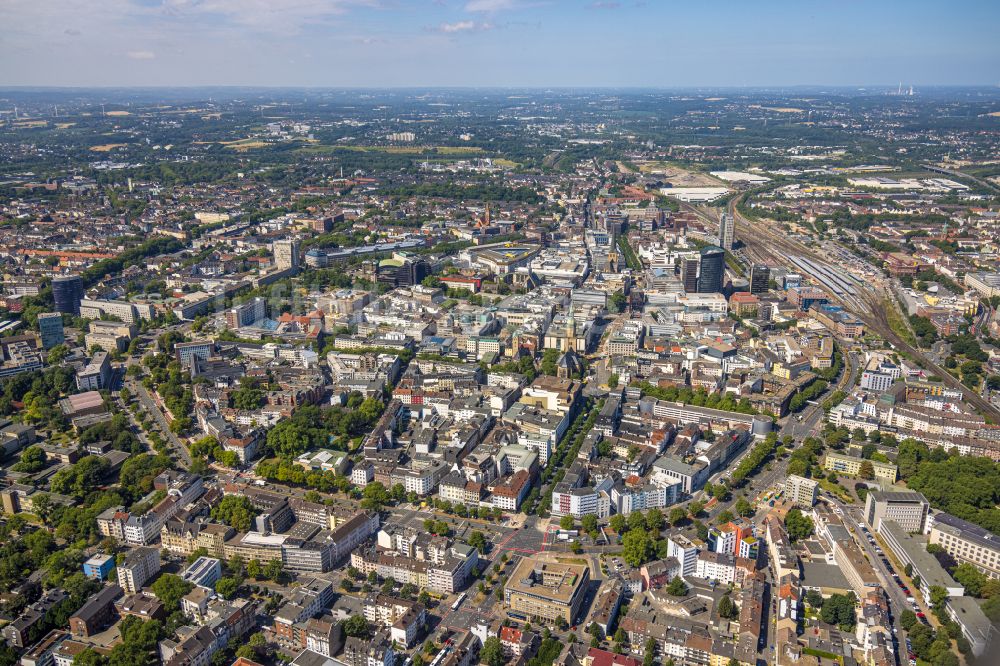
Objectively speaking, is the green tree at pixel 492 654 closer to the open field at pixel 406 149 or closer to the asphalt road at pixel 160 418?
the asphalt road at pixel 160 418

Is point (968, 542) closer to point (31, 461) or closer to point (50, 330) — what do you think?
point (31, 461)

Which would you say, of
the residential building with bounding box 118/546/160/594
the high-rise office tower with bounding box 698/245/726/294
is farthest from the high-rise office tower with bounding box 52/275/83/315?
the high-rise office tower with bounding box 698/245/726/294

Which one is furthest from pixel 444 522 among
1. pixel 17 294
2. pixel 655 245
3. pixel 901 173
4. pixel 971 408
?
pixel 901 173

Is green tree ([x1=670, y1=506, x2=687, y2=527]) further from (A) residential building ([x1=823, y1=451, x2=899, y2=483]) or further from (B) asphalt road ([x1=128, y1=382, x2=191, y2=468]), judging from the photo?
(B) asphalt road ([x1=128, y1=382, x2=191, y2=468])

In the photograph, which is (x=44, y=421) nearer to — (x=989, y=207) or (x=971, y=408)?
(x=971, y=408)

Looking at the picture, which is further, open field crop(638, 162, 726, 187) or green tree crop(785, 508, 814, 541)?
open field crop(638, 162, 726, 187)
